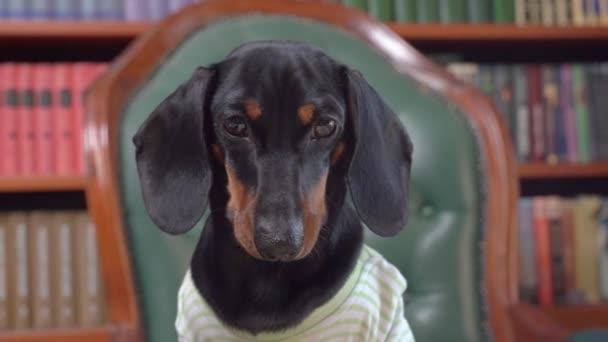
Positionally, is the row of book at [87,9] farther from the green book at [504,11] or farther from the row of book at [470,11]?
the green book at [504,11]

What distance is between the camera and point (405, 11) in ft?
3.37

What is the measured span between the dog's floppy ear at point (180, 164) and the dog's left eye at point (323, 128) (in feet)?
0.20

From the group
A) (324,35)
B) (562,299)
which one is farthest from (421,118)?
(562,299)

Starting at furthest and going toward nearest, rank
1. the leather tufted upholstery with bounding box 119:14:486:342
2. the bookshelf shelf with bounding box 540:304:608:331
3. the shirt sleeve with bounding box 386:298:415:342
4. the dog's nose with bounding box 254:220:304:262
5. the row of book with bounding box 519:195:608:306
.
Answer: the row of book with bounding box 519:195:608:306
the bookshelf shelf with bounding box 540:304:608:331
the leather tufted upholstery with bounding box 119:14:486:342
the shirt sleeve with bounding box 386:298:415:342
the dog's nose with bounding box 254:220:304:262

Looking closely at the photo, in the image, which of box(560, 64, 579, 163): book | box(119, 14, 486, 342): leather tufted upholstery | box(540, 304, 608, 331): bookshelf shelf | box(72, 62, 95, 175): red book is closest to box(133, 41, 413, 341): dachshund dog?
box(119, 14, 486, 342): leather tufted upholstery

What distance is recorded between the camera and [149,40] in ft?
2.24

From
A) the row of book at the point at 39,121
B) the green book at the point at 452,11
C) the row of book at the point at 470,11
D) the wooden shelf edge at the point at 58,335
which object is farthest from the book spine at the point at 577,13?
the wooden shelf edge at the point at 58,335

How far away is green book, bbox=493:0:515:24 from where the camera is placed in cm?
108

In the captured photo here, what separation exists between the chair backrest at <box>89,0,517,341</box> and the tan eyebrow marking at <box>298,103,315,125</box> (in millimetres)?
177

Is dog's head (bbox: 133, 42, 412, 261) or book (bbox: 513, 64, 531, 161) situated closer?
dog's head (bbox: 133, 42, 412, 261)

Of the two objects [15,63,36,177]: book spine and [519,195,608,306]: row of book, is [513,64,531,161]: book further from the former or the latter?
[15,63,36,177]: book spine

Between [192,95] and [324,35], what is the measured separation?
0.91 ft

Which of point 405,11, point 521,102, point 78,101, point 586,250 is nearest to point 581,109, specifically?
point 521,102

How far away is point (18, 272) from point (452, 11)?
683 millimetres
